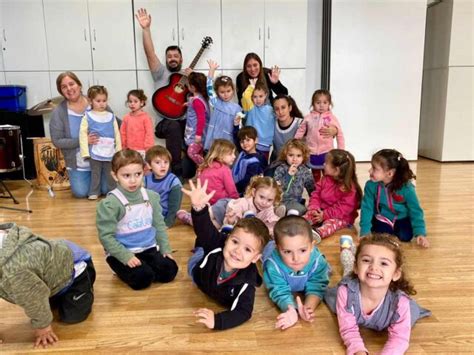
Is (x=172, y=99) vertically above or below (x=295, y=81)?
below

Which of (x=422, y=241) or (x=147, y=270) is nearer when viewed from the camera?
(x=147, y=270)

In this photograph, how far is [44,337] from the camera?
1697 millimetres

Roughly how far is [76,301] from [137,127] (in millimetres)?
2668

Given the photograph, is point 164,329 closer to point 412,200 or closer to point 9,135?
point 412,200

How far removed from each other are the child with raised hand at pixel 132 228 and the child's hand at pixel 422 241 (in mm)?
1557

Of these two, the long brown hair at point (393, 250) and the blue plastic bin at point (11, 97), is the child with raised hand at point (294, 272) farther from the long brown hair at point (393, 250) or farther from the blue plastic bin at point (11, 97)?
the blue plastic bin at point (11, 97)

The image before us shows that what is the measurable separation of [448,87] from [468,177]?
1.46m

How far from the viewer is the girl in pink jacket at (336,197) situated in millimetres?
2990

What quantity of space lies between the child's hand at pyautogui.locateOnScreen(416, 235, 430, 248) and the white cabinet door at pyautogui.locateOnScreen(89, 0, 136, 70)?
3.69 m

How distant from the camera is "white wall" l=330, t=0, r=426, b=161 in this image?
18.0 feet

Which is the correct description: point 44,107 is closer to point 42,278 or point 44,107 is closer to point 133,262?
point 133,262

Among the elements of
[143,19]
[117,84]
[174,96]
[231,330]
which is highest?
[143,19]

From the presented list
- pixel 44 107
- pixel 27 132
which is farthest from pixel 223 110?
pixel 27 132

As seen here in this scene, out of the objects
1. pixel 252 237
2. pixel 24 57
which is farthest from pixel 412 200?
pixel 24 57
